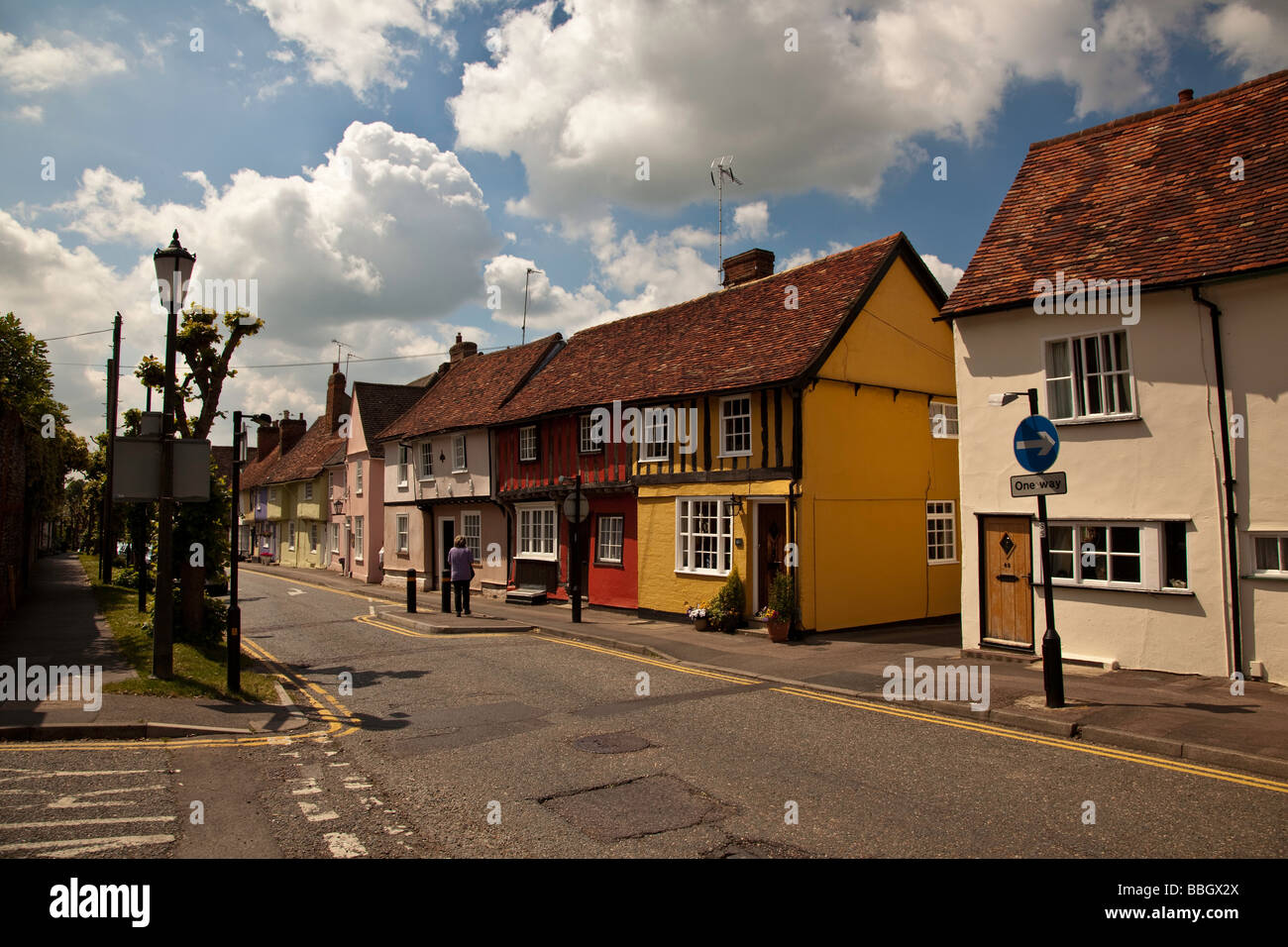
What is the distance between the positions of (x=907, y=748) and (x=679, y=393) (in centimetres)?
1179

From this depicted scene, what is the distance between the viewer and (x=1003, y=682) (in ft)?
37.5

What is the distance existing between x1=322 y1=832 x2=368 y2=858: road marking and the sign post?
7.76 m

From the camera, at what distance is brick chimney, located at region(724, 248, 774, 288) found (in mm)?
23406

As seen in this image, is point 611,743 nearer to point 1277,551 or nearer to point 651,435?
point 1277,551

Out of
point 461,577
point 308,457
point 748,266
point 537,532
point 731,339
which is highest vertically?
point 748,266

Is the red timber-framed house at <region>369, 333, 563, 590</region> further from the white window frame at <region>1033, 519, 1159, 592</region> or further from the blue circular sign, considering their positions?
the blue circular sign

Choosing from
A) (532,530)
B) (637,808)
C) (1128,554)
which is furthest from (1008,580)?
(532,530)

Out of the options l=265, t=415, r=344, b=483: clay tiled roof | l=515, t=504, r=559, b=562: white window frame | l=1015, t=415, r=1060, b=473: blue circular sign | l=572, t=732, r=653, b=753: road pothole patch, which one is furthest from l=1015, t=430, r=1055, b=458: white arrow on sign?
l=265, t=415, r=344, b=483: clay tiled roof

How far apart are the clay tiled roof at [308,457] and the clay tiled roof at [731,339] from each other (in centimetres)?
2378

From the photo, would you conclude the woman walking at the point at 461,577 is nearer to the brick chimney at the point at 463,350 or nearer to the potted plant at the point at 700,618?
the potted plant at the point at 700,618

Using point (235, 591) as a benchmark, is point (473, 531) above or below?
above

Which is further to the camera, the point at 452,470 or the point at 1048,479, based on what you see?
the point at 452,470

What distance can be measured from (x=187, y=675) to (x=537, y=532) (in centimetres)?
1383

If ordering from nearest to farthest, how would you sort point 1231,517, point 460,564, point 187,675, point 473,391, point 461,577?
point 1231,517 < point 187,675 < point 461,577 < point 460,564 < point 473,391
